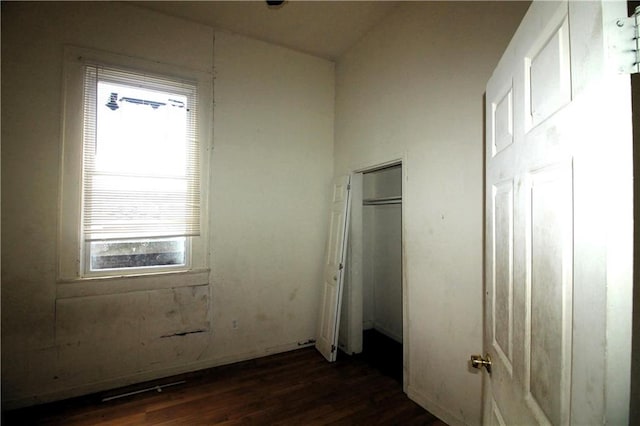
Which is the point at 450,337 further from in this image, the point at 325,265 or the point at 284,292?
the point at 284,292

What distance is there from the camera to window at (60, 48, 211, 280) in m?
2.40

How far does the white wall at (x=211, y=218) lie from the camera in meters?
2.24

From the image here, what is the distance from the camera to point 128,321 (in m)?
2.56

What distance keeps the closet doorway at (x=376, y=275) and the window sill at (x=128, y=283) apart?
5.40 feet

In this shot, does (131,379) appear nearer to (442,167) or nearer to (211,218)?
(211,218)

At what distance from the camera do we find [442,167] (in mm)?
2148

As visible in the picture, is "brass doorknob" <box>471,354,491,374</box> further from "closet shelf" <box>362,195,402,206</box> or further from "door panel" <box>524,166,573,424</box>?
"closet shelf" <box>362,195,402,206</box>

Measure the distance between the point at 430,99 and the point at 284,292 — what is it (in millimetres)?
2505

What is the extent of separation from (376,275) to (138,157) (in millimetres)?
3149

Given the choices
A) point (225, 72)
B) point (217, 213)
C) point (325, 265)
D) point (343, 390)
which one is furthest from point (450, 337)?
point (225, 72)

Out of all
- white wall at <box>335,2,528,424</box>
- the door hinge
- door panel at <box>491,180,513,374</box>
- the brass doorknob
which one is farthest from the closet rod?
the door hinge

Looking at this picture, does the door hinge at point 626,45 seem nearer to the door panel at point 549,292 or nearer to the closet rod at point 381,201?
the door panel at point 549,292

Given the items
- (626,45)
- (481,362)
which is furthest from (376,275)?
(626,45)

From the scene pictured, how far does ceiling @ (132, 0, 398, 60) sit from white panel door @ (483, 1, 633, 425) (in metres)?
2.16
